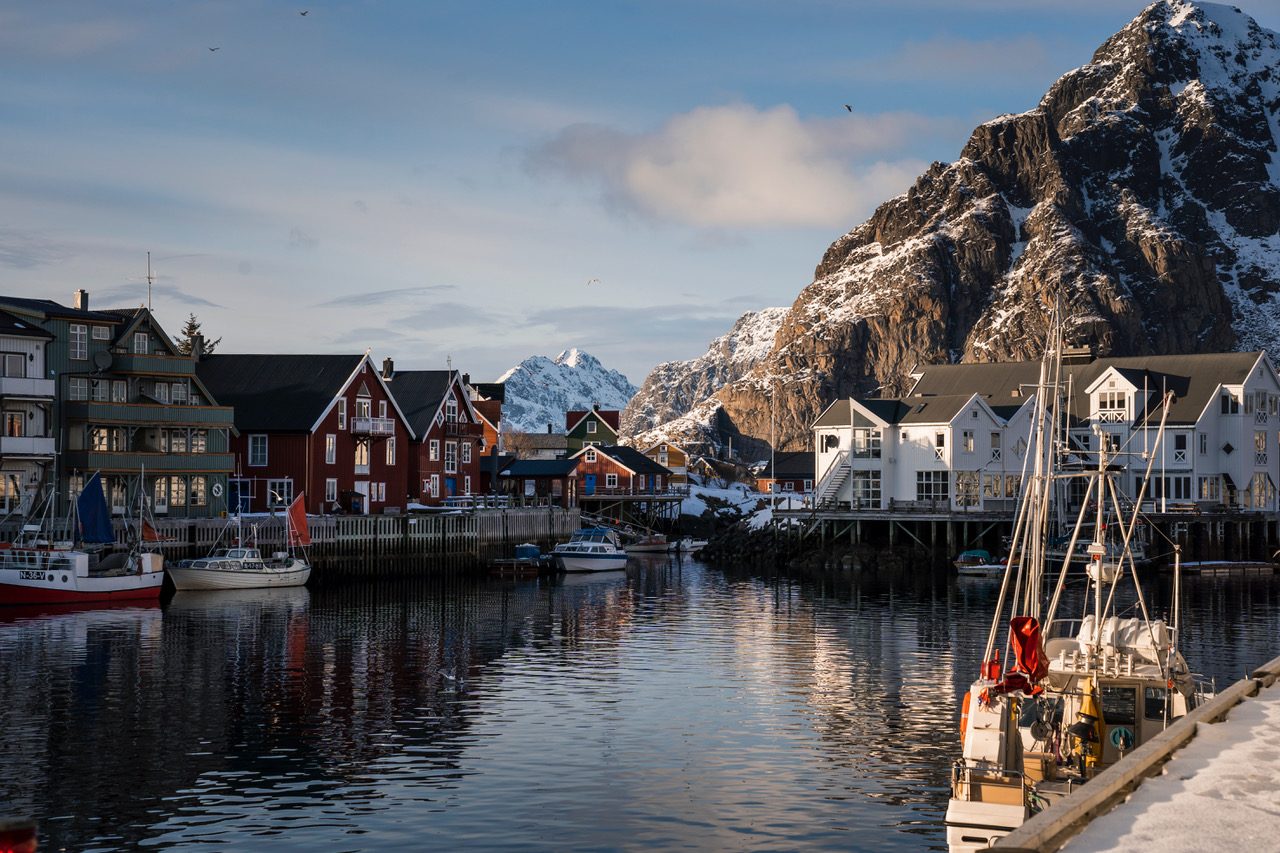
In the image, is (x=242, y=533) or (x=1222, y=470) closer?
(x=242, y=533)

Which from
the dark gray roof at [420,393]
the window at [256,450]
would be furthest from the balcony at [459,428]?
the window at [256,450]

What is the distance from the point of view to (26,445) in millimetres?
74500

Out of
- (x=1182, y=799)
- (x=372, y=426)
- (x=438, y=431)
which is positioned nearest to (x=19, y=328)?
(x=372, y=426)

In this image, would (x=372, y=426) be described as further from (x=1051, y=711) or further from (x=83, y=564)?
(x=1051, y=711)

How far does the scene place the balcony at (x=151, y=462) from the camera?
7825 centimetres

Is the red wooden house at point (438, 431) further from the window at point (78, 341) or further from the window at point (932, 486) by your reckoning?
the window at point (932, 486)

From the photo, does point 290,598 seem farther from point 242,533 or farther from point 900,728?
point 900,728

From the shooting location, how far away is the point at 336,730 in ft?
122

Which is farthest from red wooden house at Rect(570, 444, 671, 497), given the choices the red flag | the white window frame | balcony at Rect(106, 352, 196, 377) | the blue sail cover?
the blue sail cover

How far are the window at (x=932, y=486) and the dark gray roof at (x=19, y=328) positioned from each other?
61.6m

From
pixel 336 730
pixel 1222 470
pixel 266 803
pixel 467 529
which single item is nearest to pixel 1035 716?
pixel 266 803

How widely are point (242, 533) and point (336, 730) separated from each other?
1772 inches

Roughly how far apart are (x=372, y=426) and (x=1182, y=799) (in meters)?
83.0

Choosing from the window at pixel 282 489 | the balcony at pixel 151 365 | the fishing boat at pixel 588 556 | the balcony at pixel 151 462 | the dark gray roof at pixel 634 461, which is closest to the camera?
the balcony at pixel 151 462
